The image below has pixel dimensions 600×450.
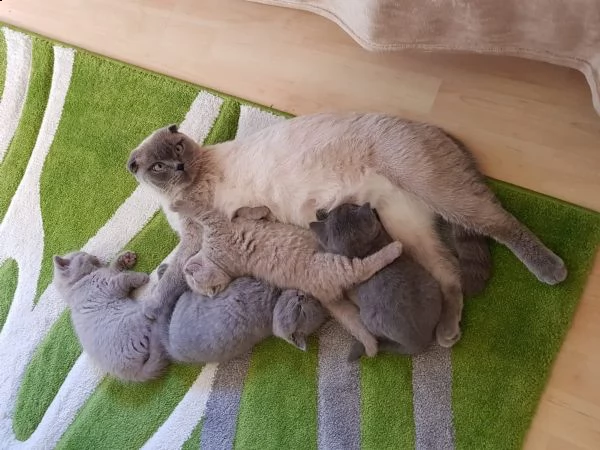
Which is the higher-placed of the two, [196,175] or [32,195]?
[196,175]

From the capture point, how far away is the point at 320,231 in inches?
59.2

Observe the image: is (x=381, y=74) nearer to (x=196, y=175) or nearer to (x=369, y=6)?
(x=369, y=6)

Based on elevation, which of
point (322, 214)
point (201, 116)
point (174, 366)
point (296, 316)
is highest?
point (201, 116)

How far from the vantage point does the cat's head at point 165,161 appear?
1660 mm

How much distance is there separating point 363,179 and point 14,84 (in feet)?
4.70

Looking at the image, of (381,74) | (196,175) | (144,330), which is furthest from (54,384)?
(381,74)

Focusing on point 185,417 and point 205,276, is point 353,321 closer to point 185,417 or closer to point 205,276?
point 205,276

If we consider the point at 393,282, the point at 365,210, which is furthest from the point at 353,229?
the point at 393,282

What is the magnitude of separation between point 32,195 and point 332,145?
3.69 feet

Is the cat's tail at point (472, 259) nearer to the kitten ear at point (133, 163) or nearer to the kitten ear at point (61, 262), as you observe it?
the kitten ear at point (133, 163)

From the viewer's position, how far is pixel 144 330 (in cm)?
166

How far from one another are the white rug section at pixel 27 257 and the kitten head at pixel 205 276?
0.57 metres

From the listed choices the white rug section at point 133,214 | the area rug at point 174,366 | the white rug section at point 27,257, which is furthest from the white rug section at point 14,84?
the white rug section at point 133,214

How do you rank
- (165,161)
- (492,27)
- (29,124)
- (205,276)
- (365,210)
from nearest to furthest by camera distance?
(492,27), (365,210), (205,276), (165,161), (29,124)
